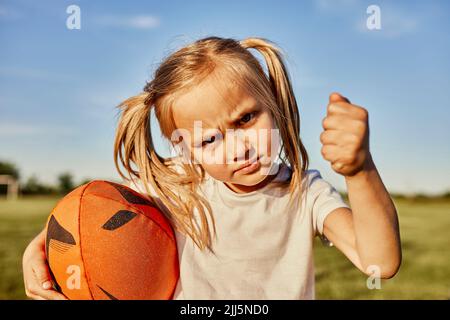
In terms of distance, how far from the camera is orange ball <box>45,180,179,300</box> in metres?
2.58

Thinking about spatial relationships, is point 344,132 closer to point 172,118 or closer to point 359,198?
point 359,198

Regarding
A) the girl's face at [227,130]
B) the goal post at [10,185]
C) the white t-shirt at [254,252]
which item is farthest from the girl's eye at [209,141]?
the goal post at [10,185]

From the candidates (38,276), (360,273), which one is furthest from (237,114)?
(360,273)

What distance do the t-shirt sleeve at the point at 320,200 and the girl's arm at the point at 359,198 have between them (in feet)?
0.23

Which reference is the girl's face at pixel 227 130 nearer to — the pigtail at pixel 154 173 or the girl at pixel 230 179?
the girl at pixel 230 179

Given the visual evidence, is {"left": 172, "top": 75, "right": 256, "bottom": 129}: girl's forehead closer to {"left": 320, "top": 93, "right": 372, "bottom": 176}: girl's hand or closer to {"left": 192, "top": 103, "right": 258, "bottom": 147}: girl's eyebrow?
{"left": 192, "top": 103, "right": 258, "bottom": 147}: girl's eyebrow

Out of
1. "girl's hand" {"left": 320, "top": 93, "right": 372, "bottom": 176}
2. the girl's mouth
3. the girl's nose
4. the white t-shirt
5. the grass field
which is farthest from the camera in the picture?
the grass field

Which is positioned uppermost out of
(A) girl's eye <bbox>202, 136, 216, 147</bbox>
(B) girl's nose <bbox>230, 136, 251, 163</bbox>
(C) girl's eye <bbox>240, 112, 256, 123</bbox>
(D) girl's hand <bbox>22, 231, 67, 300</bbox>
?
(C) girl's eye <bbox>240, 112, 256, 123</bbox>

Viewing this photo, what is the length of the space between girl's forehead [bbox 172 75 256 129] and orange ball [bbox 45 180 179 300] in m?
0.53

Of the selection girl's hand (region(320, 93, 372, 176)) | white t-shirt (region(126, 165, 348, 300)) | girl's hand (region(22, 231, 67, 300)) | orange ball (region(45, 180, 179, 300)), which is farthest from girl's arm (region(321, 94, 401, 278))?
girl's hand (region(22, 231, 67, 300))

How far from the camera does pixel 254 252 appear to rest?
2.87m

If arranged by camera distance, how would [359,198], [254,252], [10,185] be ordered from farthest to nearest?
[10,185] → [254,252] → [359,198]

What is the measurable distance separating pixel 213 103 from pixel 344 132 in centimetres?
82

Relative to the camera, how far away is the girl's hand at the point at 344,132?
183 cm
